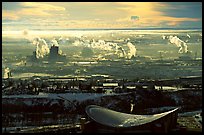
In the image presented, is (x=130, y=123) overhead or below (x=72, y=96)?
below

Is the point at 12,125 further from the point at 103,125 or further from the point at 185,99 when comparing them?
the point at 185,99

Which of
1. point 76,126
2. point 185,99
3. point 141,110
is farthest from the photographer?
point 185,99

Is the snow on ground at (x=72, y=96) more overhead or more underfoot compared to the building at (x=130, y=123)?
more overhead

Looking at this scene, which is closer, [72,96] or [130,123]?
[130,123]

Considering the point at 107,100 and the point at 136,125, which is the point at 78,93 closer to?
the point at 107,100

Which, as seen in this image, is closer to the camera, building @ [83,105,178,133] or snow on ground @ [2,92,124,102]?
building @ [83,105,178,133]

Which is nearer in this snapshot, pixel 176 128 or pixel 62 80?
pixel 176 128

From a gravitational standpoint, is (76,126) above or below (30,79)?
below

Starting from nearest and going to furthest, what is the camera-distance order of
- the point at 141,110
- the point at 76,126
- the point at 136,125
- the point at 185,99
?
the point at 136,125 < the point at 76,126 < the point at 141,110 < the point at 185,99

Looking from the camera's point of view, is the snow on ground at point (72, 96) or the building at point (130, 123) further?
the snow on ground at point (72, 96)

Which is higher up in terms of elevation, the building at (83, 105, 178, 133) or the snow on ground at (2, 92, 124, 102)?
the snow on ground at (2, 92, 124, 102)

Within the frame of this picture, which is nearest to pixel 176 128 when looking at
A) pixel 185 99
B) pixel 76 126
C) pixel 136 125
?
pixel 136 125
